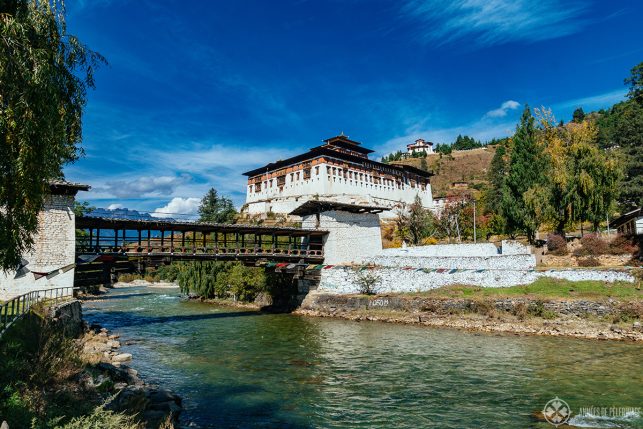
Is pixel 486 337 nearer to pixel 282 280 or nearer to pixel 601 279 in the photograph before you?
pixel 601 279

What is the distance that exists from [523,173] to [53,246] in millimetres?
39301

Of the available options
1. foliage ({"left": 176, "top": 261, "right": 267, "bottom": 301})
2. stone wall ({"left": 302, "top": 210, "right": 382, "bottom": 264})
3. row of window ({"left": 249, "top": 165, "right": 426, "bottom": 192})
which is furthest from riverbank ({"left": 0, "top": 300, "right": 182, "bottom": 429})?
row of window ({"left": 249, "top": 165, "right": 426, "bottom": 192})

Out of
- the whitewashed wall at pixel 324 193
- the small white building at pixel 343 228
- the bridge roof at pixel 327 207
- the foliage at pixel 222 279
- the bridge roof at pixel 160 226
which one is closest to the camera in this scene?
the bridge roof at pixel 160 226

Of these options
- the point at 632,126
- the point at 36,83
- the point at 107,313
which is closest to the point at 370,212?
the point at 107,313

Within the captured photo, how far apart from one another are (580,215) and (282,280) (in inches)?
1094

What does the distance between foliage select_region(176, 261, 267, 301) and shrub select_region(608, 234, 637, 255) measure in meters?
29.8

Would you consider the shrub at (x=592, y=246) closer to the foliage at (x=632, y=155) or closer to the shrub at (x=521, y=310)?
the shrub at (x=521, y=310)

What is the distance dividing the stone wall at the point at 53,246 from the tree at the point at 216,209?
179 feet

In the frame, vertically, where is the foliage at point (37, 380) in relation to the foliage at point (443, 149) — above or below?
below

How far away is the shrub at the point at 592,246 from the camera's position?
1259 inches

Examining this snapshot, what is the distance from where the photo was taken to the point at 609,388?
14.3 meters

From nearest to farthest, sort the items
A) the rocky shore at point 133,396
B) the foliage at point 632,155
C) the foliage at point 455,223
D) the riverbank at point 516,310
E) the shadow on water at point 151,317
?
1. the rocky shore at point 133,396
2. the riverbank at point 516,310
3. the shadow on water at point 151,317
4. the foliage at point 632,155
5. the foliage at point 455,223

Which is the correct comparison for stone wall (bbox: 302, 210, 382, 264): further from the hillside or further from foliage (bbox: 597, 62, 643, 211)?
the hillside

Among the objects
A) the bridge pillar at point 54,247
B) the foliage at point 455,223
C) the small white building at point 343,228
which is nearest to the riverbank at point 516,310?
the small white building at point 343,228
